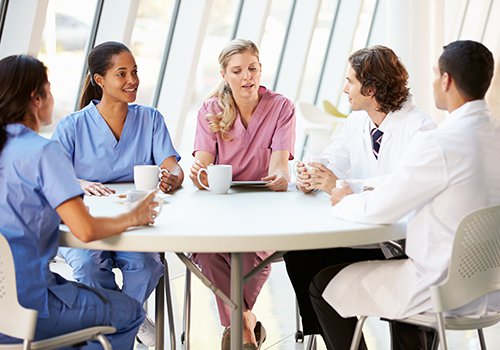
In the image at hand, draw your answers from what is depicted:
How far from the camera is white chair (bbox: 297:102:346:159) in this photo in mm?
8422

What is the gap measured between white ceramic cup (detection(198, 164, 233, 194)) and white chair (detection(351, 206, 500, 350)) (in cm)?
78

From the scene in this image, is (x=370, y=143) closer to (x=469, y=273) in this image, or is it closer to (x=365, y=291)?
(x=365, y=291)

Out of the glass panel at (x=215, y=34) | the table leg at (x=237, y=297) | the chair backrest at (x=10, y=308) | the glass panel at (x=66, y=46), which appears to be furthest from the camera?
the glass panel at (x=215, y=34)

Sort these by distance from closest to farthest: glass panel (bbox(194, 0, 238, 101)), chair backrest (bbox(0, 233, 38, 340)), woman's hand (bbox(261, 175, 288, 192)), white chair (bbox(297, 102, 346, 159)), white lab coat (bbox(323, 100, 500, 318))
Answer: chair backrest (bbox(0, 233, 38, 340)) → white lab coat (bbox(323, 100, 500, 318)) → woman's hand (bbox(261, 175, 288, 192)) → glass panel (bbox(194, 0, 238, 101)) → white chair (bbox(297, 102, 346, 159))

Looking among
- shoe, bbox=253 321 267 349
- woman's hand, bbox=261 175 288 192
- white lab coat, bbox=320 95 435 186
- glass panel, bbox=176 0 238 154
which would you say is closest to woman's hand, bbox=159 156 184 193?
woman's hand, bbox=261 175 288 192

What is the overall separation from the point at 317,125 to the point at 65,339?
6.68 metres

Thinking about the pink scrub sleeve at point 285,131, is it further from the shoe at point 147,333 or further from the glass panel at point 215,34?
the glass panel at point 215,34

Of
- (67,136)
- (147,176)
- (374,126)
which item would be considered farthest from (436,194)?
(67,136)

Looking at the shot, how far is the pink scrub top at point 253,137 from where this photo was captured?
10.1 feet

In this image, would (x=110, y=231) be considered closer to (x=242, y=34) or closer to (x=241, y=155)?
(x=241, y=155)

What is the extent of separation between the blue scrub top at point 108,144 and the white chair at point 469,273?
1.22 metres

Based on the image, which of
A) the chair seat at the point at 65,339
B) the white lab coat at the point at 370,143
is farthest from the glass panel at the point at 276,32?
the chair seat at the point at 65,339

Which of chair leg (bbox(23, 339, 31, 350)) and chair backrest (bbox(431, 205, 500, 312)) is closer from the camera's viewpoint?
chair leg (bbox(23, 339, 31, 350))

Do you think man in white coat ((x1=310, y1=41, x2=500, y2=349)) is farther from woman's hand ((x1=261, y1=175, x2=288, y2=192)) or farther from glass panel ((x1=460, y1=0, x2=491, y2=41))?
glass panel ((x1=460, y1=0, x2=491, y2=41))
